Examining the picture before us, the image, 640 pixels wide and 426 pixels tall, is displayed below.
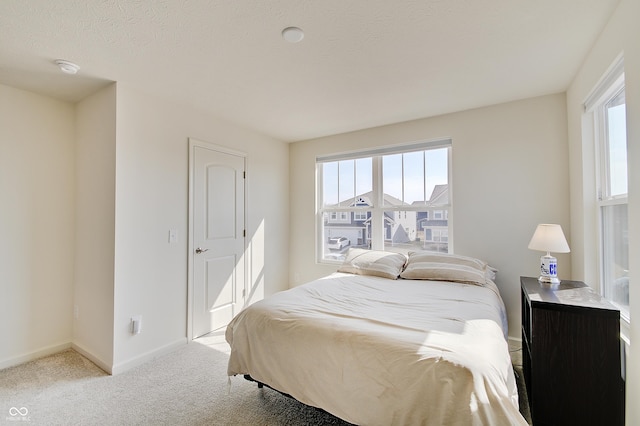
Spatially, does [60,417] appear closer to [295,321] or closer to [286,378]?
[286,378]

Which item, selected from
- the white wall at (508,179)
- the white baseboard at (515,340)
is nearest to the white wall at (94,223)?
the white wall at (508,179)

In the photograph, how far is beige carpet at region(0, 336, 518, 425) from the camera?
1879mm

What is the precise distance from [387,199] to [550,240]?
71.3 inches

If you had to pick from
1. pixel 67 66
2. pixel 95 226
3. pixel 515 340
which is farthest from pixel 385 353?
pixel 67 66

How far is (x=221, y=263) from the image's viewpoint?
11.0 ft

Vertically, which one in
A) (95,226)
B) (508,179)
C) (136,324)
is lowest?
(136,324)

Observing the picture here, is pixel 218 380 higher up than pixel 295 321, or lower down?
lower down

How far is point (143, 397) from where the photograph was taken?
211 centimetres

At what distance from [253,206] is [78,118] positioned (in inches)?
78.1

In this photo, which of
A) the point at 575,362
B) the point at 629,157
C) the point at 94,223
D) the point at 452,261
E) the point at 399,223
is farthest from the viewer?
the point at 399,223

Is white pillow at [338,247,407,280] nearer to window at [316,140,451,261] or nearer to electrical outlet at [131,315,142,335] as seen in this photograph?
window at [316,140,451,261]

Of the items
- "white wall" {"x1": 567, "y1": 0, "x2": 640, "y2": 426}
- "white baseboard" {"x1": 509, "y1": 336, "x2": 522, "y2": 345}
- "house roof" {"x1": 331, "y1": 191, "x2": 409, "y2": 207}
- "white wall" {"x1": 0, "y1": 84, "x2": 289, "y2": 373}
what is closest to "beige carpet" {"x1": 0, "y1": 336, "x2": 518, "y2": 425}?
"white wall" {"x1": 0, "y1": 84, "x2": 289, "y2": 373}

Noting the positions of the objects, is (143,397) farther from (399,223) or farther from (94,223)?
(399,223)

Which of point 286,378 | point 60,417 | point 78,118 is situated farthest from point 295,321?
point 78,118
